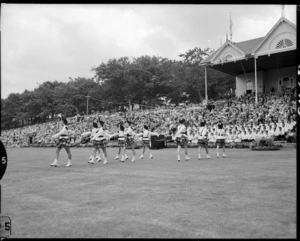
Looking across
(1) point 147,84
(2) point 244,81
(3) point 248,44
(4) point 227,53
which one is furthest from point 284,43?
(1) point 147,84

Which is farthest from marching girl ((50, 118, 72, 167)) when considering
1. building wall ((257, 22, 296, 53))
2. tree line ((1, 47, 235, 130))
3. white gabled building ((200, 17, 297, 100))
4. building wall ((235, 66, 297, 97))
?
tree line ((1, 47, 235, 130))

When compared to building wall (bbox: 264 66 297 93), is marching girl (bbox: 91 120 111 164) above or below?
below

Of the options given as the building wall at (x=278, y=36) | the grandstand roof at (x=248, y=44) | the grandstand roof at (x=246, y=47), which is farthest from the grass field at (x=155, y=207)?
the grandstand roof at (x=248, y=44)

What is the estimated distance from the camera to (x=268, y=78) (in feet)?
132

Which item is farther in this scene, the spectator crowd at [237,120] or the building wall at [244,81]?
the building wall at [244,81]

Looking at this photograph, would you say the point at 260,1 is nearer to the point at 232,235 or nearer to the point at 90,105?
the point at 232,235

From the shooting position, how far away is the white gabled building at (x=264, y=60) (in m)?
31.9

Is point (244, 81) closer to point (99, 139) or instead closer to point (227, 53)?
point (227, 53)

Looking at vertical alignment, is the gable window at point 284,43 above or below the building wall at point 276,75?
above

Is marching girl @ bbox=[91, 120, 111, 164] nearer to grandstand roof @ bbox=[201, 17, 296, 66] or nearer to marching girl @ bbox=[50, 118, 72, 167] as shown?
marching girl @ bbox=[50, 118, 72, 167]

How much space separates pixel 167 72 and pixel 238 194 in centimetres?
4884

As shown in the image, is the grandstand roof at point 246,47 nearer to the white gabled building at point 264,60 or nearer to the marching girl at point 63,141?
the white gabled building at point 264,60

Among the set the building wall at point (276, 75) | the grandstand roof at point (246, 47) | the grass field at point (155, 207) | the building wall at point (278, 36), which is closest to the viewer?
the grass field at point (155, 207)

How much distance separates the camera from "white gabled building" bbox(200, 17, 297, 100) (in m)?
31.9
